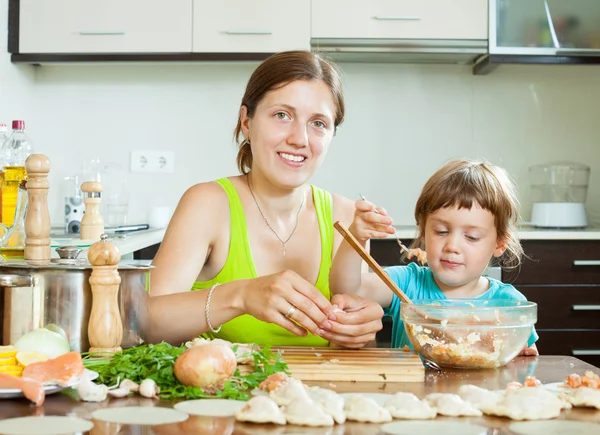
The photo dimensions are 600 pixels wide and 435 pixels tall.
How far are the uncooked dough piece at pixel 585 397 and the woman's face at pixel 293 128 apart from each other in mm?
924

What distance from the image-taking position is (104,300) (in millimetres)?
1129

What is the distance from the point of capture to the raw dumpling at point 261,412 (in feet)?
2.94

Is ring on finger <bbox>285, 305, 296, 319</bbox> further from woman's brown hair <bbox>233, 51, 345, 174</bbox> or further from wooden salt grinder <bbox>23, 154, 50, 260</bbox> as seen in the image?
woman's brown hair <bbox>233, 51, 345, 174</bbox>

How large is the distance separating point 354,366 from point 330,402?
24 cm

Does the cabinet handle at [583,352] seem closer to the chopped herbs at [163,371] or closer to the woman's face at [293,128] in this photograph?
the woman's face at [293,128]

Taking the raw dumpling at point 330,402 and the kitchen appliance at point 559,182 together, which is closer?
the raw dumpling at point 330,402

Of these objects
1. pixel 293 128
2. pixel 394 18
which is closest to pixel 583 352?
pixel 394 18

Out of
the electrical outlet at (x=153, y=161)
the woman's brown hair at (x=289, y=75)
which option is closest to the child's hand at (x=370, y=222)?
the woman's brown hair at (x=289, y=75)

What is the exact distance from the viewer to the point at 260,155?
6.05 feet

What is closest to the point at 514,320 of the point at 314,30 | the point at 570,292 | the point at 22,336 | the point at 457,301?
the point at 457,301

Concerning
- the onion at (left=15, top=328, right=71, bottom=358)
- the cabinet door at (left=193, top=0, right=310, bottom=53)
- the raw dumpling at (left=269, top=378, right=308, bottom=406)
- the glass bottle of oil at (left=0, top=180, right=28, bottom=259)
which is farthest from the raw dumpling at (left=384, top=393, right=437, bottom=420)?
the cabinet door at (left=193, top=0, right=310, bottom=53)

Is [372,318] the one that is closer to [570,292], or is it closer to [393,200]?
[570,292]

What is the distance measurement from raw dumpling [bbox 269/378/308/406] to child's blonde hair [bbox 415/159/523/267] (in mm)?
917

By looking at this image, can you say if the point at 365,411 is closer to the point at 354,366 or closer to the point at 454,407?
the point at 454,407
